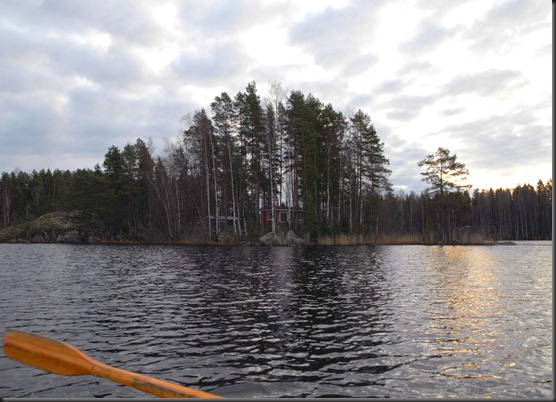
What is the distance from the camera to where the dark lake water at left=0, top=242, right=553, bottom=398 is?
7.58 metres

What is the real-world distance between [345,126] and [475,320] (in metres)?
58.5

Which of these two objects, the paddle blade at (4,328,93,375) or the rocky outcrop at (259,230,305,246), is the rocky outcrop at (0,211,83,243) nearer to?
the rocky outcrop at (259,230,305,246)

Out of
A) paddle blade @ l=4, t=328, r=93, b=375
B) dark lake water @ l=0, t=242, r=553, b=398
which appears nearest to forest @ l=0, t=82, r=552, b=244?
dark lake water @ l=0, t=242, r=553, b=398

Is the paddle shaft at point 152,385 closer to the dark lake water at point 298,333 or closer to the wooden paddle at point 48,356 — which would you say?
the wooden paddle at point 48,356

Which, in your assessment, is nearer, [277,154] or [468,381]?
[468,381]

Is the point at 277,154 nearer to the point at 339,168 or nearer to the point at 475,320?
the point at 339,168

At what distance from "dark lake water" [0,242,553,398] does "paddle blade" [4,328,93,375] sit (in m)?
1.68

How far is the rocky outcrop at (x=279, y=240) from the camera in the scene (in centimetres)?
5678

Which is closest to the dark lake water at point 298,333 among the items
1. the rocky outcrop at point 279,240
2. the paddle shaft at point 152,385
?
the paddle shaft at point 152,385

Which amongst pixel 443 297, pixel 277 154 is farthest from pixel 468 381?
pixel 277 154

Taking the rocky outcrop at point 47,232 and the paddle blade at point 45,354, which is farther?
the rocky outcrop at point 47,232

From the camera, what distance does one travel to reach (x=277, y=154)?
6469 centimetres

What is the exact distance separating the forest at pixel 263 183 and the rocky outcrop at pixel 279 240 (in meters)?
1.30

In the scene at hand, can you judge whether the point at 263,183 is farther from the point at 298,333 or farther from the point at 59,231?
the point at 298,333
